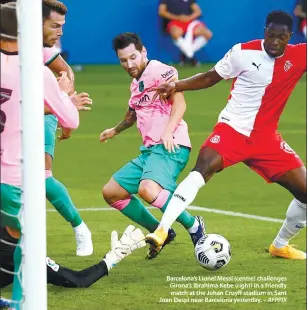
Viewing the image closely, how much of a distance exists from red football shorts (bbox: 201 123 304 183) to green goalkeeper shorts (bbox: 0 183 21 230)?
207 centimetres

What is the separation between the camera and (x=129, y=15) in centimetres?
2506

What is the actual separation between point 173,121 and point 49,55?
1.03m

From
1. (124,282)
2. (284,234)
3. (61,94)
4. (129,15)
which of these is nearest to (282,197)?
(284,234)

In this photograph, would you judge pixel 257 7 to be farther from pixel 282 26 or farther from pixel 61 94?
pixel 61 94

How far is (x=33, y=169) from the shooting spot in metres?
4.98

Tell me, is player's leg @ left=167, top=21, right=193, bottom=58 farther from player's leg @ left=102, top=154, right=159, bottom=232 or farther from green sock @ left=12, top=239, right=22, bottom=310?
green sock @ left=12, top=239, right=22, bottom=310

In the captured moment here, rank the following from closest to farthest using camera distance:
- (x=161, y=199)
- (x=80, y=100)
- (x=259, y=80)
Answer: (x=80, y=100) → (x=259, y=80) → (x=161, y=199)

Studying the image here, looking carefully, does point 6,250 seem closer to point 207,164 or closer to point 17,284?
point 17,284

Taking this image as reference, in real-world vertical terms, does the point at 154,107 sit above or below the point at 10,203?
above

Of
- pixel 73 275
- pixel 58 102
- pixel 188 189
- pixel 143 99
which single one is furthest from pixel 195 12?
pixel 58 102

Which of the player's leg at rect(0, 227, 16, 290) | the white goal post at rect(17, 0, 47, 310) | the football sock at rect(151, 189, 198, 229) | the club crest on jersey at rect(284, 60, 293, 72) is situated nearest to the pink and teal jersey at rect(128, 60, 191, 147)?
the football sock at rect(151, 189, 198, 229)

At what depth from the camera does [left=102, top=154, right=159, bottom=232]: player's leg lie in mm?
7734

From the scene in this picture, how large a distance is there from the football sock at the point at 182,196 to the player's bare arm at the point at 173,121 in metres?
0.31

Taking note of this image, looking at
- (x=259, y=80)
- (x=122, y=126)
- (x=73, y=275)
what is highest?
(x=259, y=80)
